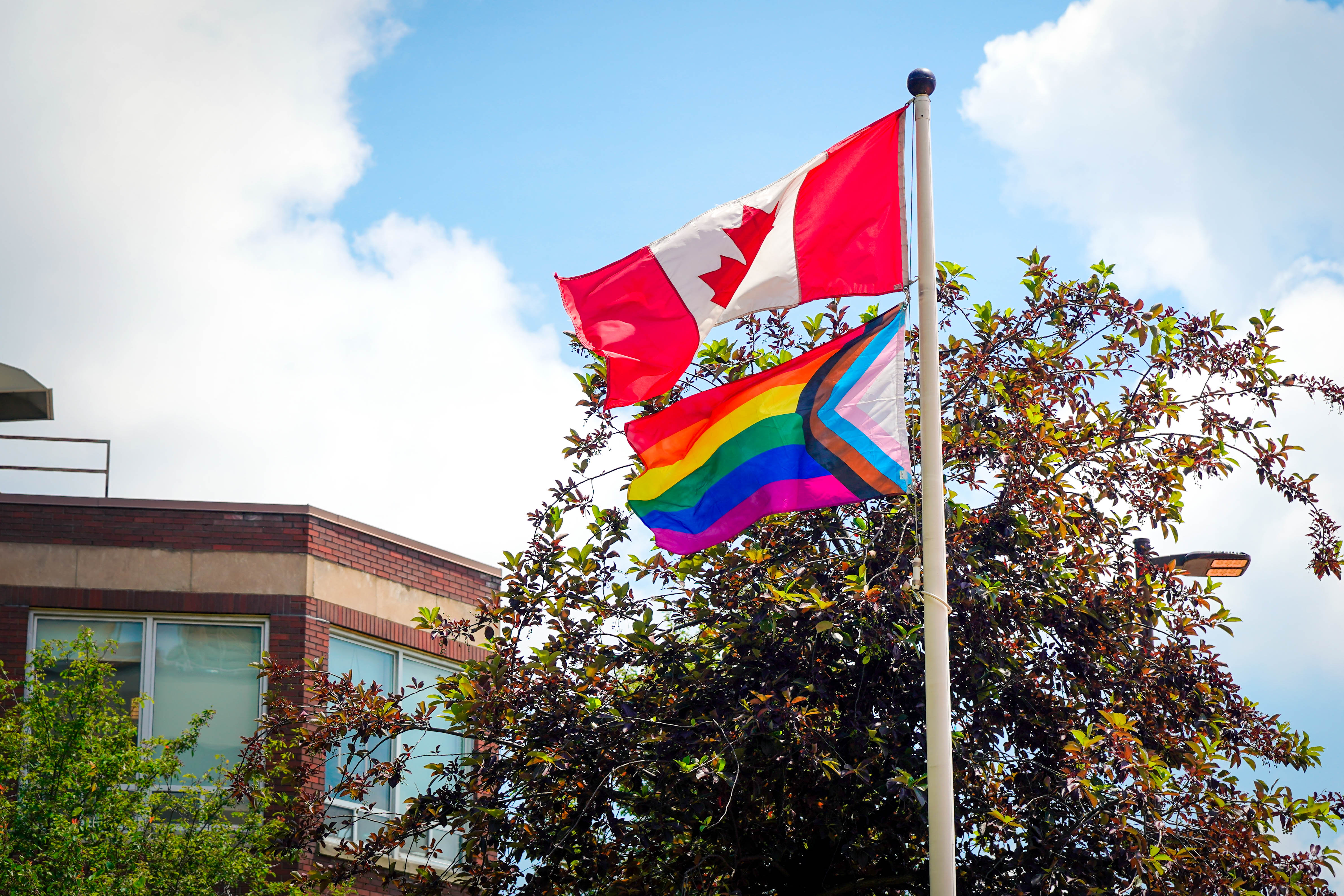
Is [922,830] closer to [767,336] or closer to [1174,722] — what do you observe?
[1174,722]

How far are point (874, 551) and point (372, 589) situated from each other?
29.7ft

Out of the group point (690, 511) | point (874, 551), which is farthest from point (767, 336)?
point (690, 511)

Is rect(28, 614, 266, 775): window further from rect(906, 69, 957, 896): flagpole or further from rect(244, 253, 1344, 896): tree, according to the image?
rect(906, 69, 957, 896): flagpole

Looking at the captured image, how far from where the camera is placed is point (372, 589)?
17.6 metres

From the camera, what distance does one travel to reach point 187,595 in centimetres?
1623

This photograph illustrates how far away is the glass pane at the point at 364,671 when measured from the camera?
16578 mm

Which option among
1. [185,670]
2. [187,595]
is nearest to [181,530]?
[187,595]

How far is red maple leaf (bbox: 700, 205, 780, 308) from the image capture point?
919 centimetres

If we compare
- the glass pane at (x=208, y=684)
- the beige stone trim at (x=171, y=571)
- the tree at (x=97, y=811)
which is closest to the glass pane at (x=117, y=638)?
the glass pane at (x=208, y=684)

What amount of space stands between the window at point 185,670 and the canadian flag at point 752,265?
845 centimetres

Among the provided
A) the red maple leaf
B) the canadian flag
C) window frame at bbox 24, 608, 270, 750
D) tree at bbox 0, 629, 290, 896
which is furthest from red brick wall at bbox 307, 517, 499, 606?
the red maple leaf

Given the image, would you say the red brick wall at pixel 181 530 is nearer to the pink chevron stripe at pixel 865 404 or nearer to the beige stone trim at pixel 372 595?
the beige stone trim at pixel 372 595

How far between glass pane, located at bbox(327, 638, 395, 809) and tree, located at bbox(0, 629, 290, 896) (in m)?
3.40

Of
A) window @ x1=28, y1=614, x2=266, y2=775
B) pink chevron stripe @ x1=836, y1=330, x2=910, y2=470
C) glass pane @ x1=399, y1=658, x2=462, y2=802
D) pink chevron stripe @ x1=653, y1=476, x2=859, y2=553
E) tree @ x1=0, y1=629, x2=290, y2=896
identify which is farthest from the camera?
glass pane @ x1=399, y1=658, x2=462, y2=802
